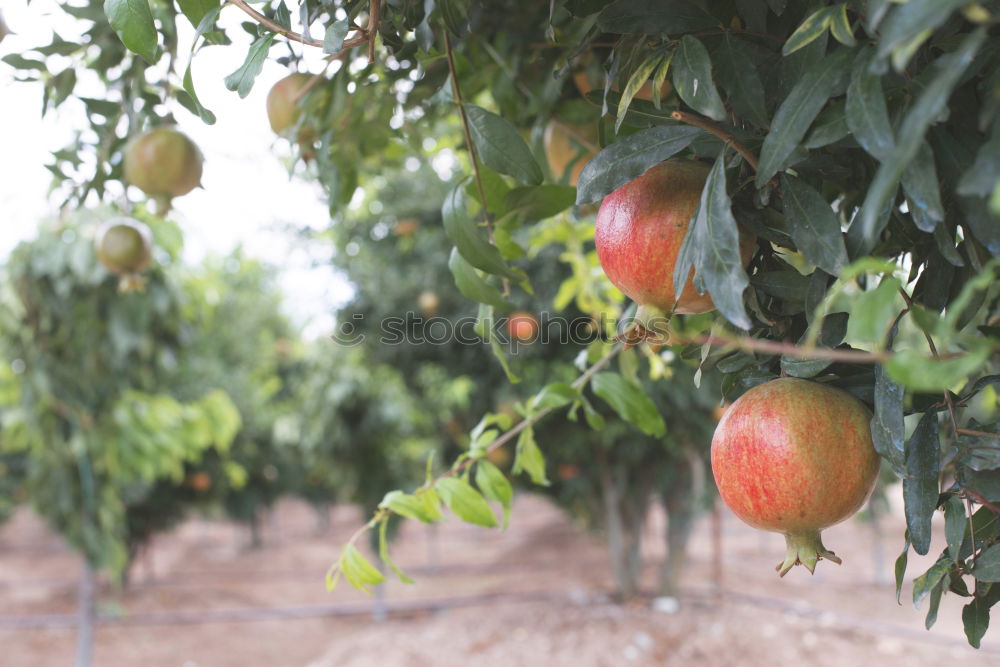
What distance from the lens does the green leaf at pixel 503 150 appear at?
65cm

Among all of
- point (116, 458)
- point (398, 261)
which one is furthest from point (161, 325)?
point (398, 261)

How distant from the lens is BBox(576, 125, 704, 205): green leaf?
506 mm

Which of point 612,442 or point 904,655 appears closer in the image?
point 904,655

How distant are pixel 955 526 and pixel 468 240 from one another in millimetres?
420

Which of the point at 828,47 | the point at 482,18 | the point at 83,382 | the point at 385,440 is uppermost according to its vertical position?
the point at 482,18

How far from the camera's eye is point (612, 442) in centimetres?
358

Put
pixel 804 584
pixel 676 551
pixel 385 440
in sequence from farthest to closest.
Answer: pixel 804 584 < pixel 385 440 < pixel 676 551

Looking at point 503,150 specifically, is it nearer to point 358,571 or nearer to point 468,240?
point 468,240

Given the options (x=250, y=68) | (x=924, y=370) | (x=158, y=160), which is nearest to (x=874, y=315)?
(x=924, y=370)

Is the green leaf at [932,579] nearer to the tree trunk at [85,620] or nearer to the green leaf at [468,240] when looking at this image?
the green leaf at [468,240]

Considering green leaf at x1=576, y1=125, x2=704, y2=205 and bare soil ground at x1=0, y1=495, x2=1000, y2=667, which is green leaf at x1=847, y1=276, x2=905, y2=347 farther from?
bare soil ground at x1=0, y1=495, x2=1000, y2=667

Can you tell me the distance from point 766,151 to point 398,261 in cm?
328

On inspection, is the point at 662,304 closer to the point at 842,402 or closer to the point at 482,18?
the point at 842,402

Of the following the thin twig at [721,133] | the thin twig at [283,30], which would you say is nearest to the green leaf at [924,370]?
the thin twig at [721,133]
